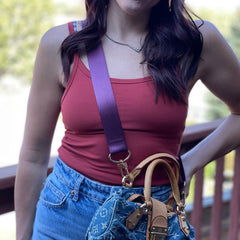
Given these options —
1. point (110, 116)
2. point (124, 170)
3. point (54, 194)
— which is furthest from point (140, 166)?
point (54, 194)

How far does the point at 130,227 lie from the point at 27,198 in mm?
431

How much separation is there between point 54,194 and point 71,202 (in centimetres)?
7

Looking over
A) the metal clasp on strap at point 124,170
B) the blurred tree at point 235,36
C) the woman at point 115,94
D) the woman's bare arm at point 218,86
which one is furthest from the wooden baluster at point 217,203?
the blurred tree at point 235,36

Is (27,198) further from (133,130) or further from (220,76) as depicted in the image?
Answer: (220,76)

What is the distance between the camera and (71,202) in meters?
1.24

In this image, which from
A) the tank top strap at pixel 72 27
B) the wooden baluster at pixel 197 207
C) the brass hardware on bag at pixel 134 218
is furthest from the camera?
the wooden baluster at pixel 197 207

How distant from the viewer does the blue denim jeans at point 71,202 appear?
47.9 inches

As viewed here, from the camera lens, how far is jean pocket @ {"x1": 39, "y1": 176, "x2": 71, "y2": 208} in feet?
4.11

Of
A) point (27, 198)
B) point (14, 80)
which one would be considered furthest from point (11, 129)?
point (27, 198)

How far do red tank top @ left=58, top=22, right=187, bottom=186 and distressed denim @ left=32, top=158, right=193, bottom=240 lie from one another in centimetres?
3

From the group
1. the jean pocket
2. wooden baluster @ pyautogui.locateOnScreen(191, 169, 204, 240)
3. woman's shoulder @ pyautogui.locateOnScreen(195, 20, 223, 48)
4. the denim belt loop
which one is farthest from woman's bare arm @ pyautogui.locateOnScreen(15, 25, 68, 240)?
wooden baluster @ pyautogui.locateOnScreen(191, 169, 204, 240)

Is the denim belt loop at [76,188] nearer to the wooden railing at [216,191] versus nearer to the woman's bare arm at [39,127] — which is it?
the woman's bare arm at [39,127]

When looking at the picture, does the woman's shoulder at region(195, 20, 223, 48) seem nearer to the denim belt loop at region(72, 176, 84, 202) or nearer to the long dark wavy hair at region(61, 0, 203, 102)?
the long dark wavy hair at region(61, 0, 203, 102)

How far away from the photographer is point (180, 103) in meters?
1.27
